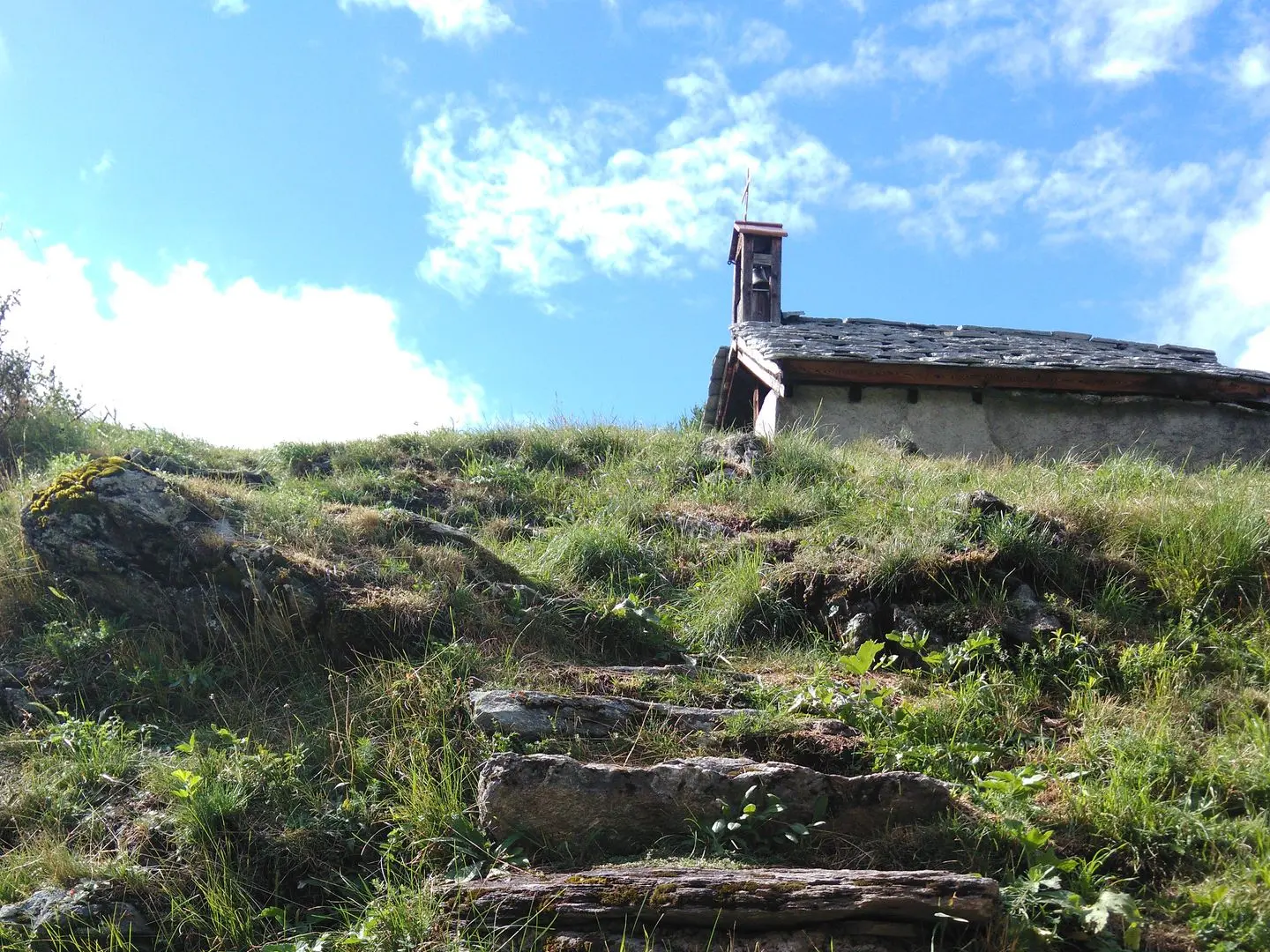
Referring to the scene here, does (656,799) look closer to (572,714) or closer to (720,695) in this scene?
(572,714)

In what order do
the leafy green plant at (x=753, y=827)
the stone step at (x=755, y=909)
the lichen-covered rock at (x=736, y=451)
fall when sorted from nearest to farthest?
the stone step at (x=755, y=909), the leafy green plant at (x=753, y=827), the lichen-covered rock at (x=736, y=451)

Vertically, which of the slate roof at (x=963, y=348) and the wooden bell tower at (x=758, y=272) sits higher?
the wooden bell tower at (x=758, y=272)

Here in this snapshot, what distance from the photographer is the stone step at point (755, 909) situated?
3496 millimetres

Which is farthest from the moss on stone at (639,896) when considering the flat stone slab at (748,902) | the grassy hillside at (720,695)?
the grassy hillside at (720,695)

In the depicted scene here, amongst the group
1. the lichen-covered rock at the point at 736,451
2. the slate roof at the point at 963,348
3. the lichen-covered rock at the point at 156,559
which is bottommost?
the lichen-covered rock at the point at 156,559

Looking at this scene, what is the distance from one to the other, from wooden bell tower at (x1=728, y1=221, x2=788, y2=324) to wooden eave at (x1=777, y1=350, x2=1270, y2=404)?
5.30 m

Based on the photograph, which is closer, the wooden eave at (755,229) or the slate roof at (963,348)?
the slate roof at (963,348)

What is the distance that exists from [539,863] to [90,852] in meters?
2.02

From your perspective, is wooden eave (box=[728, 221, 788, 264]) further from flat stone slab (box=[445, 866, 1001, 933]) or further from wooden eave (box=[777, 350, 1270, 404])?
flat stone slab (box=[445, 866, 1001, 933])

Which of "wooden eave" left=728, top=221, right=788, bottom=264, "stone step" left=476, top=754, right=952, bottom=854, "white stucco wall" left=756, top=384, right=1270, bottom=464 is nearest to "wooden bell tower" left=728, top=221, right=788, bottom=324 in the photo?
"wooden eave" left=728, top=221, right=788, bottom=264

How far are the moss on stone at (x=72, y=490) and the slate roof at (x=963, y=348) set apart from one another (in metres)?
7.67

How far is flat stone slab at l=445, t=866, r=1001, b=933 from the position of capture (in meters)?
3.50

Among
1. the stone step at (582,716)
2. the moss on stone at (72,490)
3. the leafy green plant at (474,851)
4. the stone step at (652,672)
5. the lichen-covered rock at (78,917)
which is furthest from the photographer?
the moss on stone at (72,490)

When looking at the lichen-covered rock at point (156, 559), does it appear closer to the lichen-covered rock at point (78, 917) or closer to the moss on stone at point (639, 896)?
the lichen-covered rock at point (78, 917)
